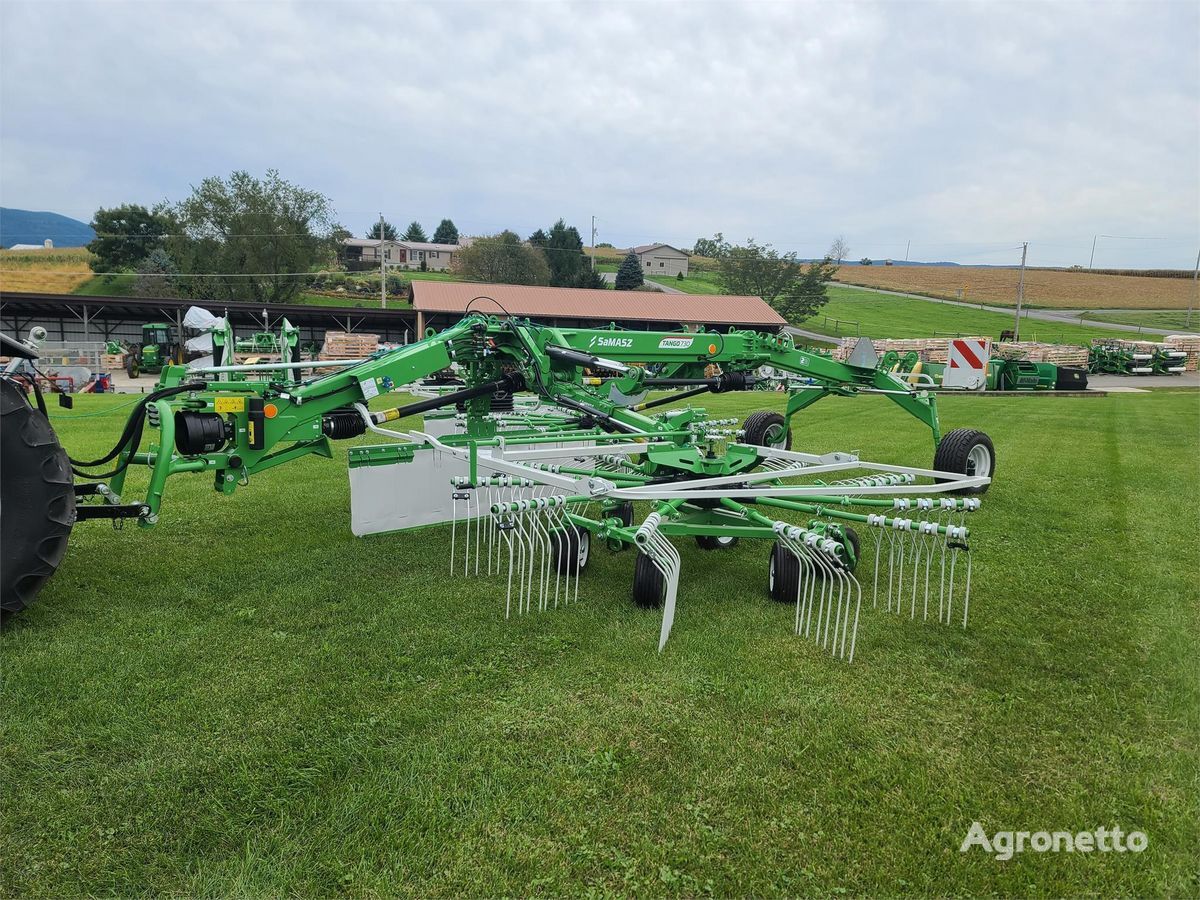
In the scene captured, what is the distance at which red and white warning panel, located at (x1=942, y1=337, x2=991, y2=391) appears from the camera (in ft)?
30.2

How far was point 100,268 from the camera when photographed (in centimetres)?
5781

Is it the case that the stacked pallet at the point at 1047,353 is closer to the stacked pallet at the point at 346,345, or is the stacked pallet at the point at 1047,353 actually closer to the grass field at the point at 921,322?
the grass field at the point at 921,322

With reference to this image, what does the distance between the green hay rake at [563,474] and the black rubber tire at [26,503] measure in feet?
0.07

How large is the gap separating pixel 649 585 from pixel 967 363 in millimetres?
6872

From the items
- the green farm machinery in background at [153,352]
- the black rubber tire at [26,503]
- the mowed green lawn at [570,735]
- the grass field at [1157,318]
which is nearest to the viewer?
the mowed green lawn at [570,735]

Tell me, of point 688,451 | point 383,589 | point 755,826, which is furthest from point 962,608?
point 383,589

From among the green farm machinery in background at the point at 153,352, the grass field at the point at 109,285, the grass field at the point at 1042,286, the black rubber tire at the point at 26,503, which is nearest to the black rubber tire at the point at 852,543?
the black rubber tire at the point at 26,503

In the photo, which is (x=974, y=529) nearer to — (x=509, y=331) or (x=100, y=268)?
(x=509, y=331)

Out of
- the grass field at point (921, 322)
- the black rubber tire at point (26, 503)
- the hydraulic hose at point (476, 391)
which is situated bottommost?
the black rubber tire at point (26, 503)

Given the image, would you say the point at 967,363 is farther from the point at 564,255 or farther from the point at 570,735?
the point at 564,255

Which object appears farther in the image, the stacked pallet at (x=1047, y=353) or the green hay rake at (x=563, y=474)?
the stacked pallet at (x=1047, y=353)

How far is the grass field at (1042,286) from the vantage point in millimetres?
68812

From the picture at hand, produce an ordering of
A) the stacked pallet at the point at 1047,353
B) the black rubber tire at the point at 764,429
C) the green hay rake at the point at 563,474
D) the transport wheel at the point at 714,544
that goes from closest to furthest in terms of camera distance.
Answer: the green hay rake at the point at 563,474 < the transport wheel at the point at 714,544 < the black rubber tire at the point at 764,429 < the stacked pallet at the point at 1047,353

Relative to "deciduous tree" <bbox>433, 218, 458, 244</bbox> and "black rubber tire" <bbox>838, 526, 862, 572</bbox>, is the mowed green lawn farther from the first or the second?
"deciduous tree" <bbox>433, 218, 458, 244</bbox>
